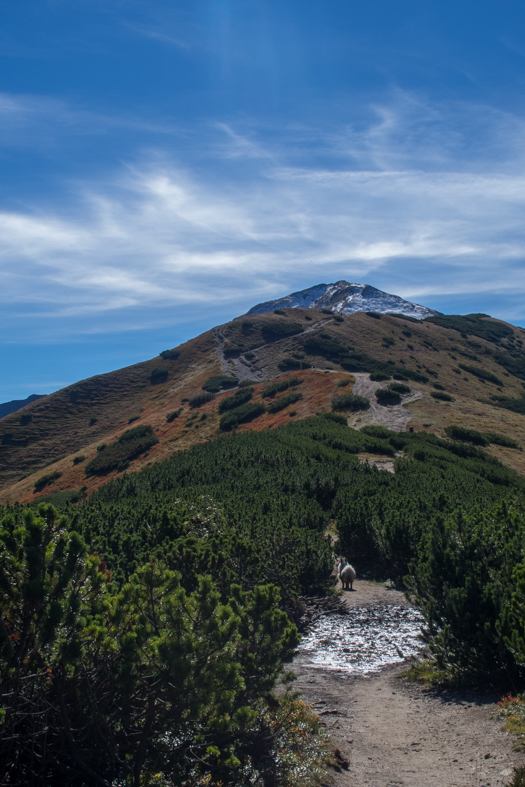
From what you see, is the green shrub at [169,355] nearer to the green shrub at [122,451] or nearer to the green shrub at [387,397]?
the green shrub at [122,451]

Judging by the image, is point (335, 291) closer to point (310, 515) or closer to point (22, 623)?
point (310, 515)

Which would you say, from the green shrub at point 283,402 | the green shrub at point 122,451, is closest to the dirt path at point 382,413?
the green shrub at point 283,402

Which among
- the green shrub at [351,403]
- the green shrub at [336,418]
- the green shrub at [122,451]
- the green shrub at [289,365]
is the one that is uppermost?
the green shrub at [289,365]

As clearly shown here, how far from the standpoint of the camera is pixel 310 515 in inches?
589

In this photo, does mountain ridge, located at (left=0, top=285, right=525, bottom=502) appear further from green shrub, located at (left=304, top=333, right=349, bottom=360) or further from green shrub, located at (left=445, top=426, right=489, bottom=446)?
green shrub, located at (left=445, top=426, right=489, bottom=446)

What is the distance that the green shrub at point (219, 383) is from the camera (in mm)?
62900

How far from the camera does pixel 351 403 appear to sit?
40812 mm

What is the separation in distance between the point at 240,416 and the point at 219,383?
19050mm

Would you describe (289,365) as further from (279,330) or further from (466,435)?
(466,435)

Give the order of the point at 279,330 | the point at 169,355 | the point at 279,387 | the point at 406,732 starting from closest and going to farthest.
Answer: the point at 406,732 < the point at 279,387 < the point at 279,330 < the point at 169,355

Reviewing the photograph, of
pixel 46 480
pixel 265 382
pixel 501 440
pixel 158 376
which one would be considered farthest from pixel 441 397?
pixel 158 376

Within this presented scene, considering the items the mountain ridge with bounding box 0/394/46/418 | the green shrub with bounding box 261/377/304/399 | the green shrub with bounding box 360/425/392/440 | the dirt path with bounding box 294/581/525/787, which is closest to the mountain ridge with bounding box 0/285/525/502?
the green shrub with bounding box 261/377/304/399

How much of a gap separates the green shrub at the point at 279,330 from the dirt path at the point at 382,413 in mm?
38576

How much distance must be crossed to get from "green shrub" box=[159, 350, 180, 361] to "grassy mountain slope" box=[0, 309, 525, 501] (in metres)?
0.79
